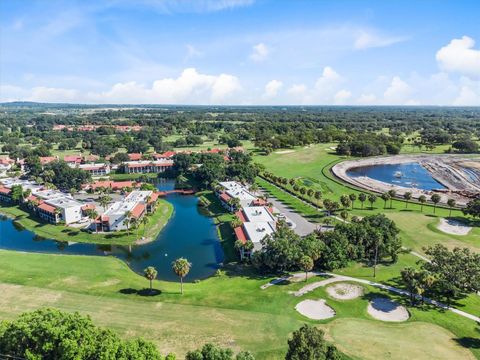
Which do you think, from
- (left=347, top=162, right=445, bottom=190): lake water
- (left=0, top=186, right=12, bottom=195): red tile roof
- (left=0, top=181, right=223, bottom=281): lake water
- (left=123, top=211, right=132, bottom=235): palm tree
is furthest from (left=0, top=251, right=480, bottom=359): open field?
(left=347, top=162, right=445, bottom=190): lake water

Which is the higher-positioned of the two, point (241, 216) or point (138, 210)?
point (138, 210)

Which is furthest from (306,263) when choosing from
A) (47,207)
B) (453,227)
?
(47,207)

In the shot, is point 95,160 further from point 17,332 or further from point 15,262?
point 17,332

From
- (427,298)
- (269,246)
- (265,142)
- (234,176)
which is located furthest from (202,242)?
(265,142)

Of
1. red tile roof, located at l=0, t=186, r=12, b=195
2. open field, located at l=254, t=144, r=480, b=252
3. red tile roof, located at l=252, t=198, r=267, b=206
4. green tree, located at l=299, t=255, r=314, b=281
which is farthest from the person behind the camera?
red tile roof, located at l=0, t=186, r=12, b=195

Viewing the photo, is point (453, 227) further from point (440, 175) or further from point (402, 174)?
point (402, 174)

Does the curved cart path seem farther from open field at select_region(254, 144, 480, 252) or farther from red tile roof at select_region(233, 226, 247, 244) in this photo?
open field at select_region(254, 144, 480, 252)

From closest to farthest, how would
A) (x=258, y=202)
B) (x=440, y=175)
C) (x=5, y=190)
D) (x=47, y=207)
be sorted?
(x=47, y=207), (x=258, y=202), (x=5, y=190), (x=440, y=175)

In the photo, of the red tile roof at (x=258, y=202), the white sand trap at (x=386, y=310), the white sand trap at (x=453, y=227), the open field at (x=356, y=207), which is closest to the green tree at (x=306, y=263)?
the white sand trap at (x=386, y=310)
